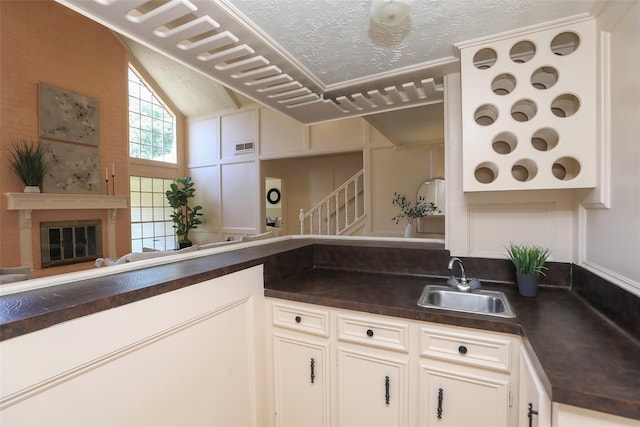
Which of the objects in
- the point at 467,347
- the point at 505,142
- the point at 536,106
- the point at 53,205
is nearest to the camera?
the point at 467,347

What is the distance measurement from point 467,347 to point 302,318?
75cm

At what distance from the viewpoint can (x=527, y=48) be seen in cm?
136

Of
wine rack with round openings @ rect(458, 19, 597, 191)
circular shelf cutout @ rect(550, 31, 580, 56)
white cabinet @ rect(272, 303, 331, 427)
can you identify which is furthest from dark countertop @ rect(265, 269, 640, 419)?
circular shelf cutout @ rect(550, 31, 580, 56)

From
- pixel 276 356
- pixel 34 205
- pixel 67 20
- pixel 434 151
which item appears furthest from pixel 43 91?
pixel 434 151

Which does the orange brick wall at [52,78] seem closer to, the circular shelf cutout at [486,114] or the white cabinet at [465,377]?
the white cabinet at [465,377]

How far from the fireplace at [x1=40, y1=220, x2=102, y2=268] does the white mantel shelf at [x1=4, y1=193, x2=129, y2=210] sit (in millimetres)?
273

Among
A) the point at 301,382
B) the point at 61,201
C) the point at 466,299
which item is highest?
the point at 61,201

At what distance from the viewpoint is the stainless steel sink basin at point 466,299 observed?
1.41 metres

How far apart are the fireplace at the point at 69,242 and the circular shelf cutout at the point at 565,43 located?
19.5 feet

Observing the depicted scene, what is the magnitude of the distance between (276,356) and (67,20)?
6.07 m

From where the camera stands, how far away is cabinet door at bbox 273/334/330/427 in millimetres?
1418

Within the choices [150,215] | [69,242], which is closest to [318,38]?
[69,242]

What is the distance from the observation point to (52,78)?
14.0 ft

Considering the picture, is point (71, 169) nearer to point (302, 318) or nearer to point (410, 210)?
point (302, 318)
